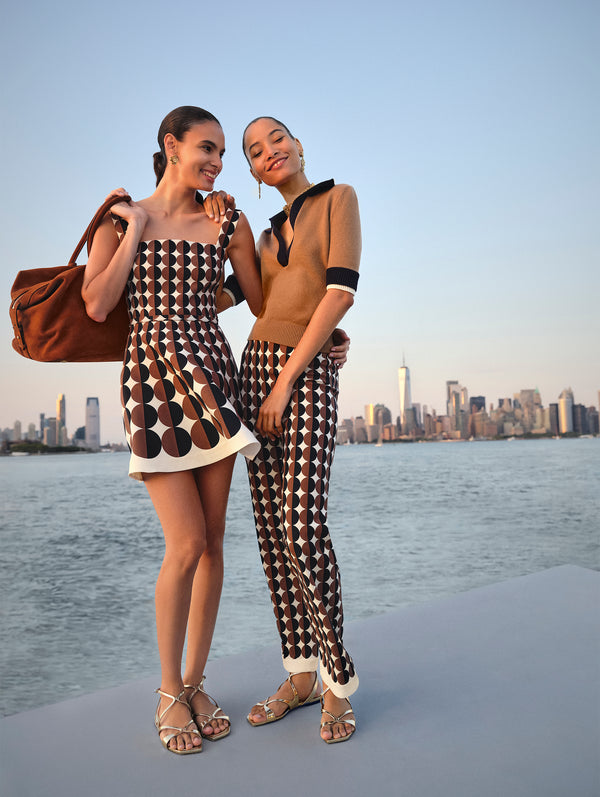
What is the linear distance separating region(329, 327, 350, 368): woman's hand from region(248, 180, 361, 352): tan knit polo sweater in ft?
0.13

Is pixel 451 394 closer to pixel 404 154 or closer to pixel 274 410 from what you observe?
pixel 404 154

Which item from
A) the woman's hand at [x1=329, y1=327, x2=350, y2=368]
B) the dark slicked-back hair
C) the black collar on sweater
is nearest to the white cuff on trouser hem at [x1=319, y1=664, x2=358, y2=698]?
the woman's hand at [x1=329, y1=327, x2=350, y2=368]

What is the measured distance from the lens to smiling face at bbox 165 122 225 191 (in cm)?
172

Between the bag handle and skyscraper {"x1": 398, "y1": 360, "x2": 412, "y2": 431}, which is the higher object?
skyscraper {"x1": 398, "y1": 360, "x2": 412, "y2": 431}

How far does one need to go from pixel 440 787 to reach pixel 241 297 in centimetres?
137

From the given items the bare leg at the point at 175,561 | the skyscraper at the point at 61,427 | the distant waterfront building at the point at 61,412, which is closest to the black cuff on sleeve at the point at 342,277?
the bare leg at the point at 175,561

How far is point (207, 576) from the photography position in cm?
176

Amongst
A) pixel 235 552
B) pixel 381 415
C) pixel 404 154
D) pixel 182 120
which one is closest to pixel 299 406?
pixel 182 120

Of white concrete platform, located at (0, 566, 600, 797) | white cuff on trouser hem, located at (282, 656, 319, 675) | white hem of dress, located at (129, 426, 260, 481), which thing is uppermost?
white hem of dress, located at (129, 426, 260, 481)

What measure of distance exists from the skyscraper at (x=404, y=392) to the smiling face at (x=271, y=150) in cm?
3267

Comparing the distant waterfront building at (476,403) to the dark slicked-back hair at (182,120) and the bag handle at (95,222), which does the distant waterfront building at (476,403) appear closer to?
the dark slicked-back hair at (182,120)

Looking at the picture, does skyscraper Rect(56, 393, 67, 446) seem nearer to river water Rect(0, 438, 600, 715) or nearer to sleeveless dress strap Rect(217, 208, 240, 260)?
river water Rect(0, 438, 600, 715)

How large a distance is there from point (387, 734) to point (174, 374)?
1077 mm

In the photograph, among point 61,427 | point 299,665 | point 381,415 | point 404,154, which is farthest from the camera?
point 381,415
